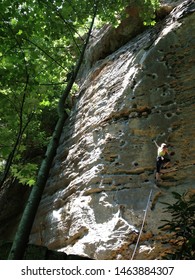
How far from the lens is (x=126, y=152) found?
10555mm

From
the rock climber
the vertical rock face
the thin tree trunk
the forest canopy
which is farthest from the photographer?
the rock climber

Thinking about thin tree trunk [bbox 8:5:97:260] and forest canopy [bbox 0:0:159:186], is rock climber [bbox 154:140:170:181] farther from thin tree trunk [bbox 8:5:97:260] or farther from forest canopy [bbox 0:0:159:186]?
thin tree trunk [bbox 8:5:97:260]

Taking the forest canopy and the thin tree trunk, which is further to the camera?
the forest canopy

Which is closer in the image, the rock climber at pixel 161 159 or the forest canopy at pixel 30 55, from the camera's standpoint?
the forest canopy at pixel 30 55

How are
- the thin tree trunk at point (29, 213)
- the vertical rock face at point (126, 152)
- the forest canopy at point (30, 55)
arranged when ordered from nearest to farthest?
the thin tree trunk at point (29, 213), the forest canopy at point (30, 55), the vertical rock face at point (126, 152)

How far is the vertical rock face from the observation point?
8969mm

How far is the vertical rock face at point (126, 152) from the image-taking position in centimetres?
897

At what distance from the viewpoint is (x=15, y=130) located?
8.55 metres

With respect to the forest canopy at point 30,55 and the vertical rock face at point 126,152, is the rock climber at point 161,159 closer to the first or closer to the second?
the vertical rock face at point 126,152

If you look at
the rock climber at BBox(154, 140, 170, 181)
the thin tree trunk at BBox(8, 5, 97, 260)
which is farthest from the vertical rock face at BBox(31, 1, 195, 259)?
the thin tree trunk at BBox(8, 5, 97, 260)

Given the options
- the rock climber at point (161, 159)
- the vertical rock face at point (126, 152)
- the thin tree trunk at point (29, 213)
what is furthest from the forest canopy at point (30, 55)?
the rock climber at point (161, 159)

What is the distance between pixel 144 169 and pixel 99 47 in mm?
8681

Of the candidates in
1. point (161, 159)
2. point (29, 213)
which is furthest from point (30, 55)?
point (161, 159)
